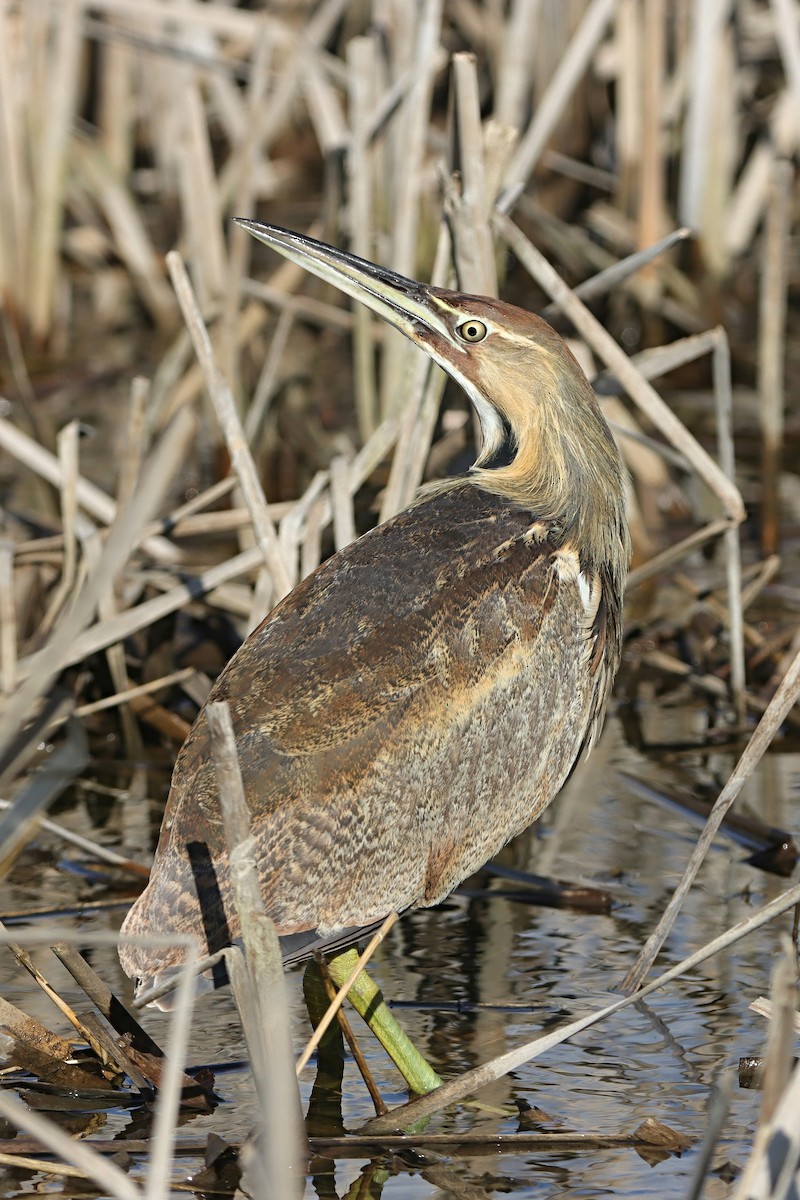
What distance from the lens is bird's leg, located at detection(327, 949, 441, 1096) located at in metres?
2.96

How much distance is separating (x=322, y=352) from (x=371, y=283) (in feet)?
12.0

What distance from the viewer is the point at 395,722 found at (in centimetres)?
289

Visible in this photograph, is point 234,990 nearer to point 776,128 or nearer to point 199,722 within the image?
point 199,722

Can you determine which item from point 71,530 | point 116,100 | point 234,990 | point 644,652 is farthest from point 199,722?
point 116,100

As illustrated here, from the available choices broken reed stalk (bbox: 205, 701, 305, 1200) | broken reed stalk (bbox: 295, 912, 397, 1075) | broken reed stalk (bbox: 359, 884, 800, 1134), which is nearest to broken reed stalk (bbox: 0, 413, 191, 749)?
broken reed stalk (bbox: 205, 701, 305, 1200)

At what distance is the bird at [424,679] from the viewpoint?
279 centimetres

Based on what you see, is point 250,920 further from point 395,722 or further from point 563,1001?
point 563,1001

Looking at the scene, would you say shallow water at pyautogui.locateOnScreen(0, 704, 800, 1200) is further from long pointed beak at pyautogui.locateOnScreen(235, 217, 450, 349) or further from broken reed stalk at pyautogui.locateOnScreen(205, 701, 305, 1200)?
long pointed beak at pyautogui.locateOnScreen(235, 217, 450, 349)

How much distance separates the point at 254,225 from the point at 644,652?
195cm

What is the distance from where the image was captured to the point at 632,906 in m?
3.78

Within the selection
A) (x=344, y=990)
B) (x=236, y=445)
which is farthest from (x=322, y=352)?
(x=344, y=990)

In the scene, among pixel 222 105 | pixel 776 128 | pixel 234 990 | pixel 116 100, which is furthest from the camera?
pixel 116 100

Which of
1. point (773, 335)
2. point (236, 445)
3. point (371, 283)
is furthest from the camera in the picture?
point (773, 335)

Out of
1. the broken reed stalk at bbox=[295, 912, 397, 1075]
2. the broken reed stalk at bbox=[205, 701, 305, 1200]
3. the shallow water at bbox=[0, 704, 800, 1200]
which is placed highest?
the broken reed stalk at bbox=[205, 701, 305, 1200]
